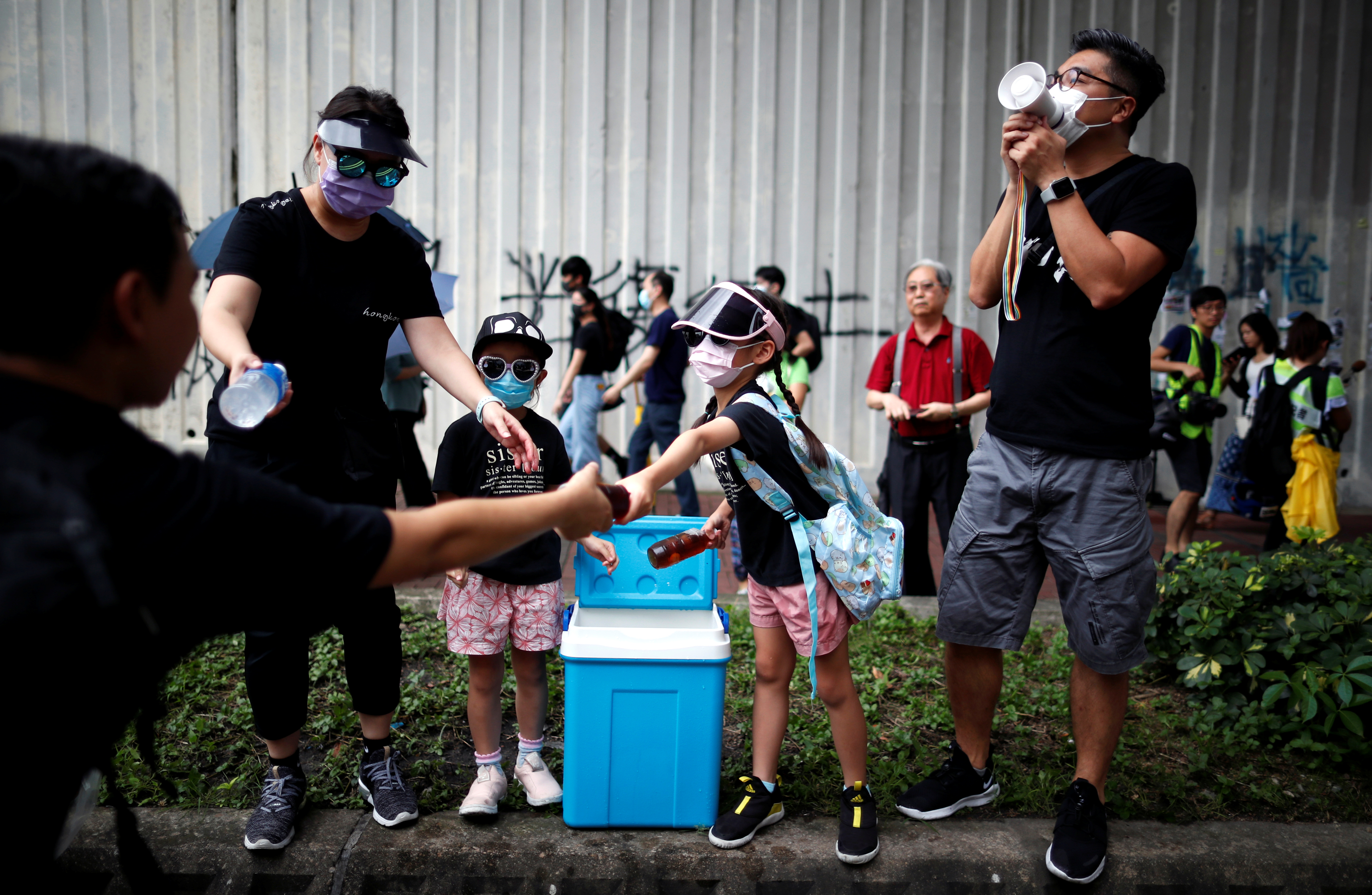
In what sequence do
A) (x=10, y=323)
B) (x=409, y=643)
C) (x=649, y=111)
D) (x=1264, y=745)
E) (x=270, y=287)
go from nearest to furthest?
(x=10, y=323) → (x=270, y=287) → (x=1264, y=745) → (x=409, y=643) → (x=649, y=111)

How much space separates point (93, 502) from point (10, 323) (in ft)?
0.83

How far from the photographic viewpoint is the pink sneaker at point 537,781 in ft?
9.84

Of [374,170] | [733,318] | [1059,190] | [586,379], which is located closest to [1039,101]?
[1059,190]

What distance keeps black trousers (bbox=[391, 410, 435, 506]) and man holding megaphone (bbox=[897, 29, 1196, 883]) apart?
1915mm

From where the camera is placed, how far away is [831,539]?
9.00 feet

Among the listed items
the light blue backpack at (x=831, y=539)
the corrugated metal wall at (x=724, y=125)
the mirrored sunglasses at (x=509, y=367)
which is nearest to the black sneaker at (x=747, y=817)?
the light blue backpack at (x=831, y=539)

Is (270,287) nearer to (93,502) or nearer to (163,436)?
(93,502)

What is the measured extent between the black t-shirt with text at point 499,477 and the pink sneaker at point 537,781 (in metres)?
0.58

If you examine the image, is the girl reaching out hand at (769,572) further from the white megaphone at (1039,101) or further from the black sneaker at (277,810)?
the black sneaker at (277,810)

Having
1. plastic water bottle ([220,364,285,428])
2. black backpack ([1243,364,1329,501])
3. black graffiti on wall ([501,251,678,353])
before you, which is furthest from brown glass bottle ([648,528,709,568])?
black graffiti on wall ([501,251,678,353])

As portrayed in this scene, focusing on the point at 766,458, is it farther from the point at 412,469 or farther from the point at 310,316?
the point at 412,469

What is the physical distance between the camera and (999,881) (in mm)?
2734

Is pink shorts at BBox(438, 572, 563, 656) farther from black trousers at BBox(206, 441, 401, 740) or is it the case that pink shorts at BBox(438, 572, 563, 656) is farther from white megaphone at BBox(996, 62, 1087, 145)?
white megaphone at BBox(996, 62, 1087, 145)

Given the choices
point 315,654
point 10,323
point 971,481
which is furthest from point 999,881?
point 315,654
